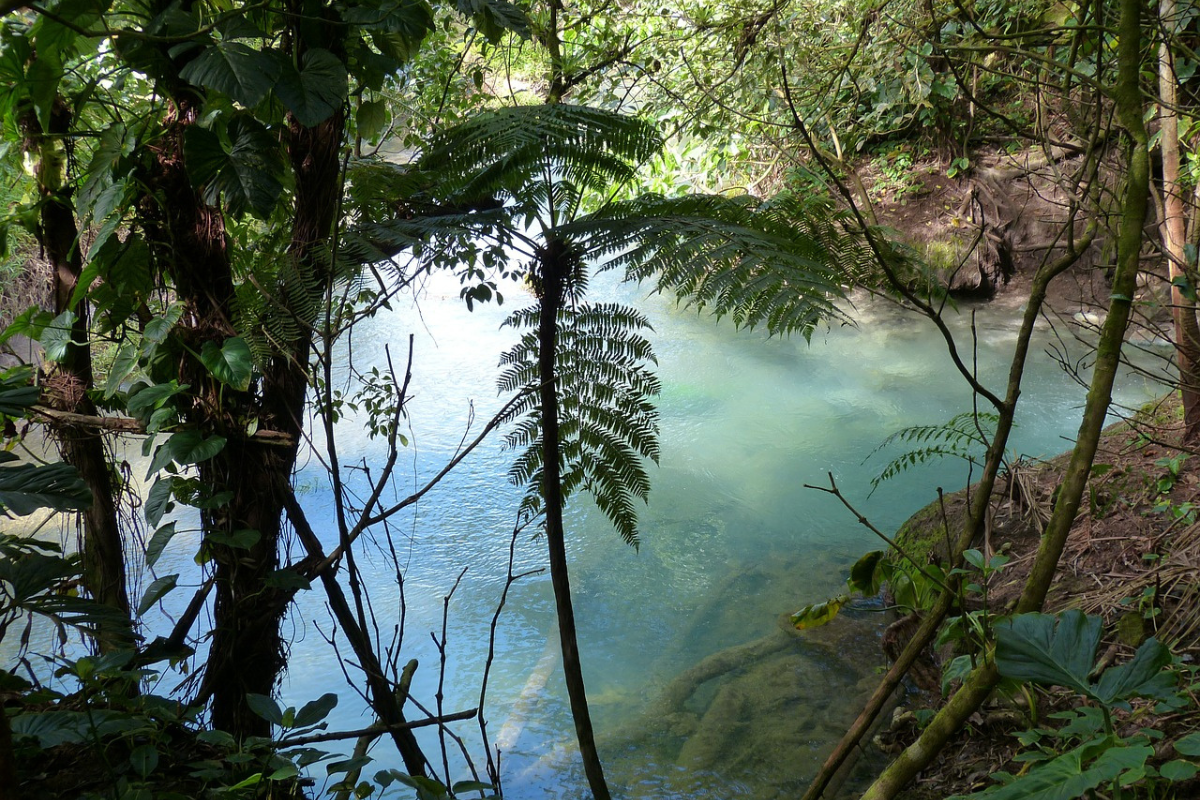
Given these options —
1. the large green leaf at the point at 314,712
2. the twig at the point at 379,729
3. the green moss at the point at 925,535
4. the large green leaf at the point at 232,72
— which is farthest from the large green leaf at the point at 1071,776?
the green moss at the point at 925,535

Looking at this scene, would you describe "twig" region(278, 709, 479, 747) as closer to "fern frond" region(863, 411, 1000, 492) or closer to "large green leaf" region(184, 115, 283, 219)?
"large green leaf" region(184, 115, 283, 219)

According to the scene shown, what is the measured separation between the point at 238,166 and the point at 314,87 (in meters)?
0.18

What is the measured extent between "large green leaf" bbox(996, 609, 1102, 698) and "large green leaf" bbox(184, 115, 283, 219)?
130 centimetres

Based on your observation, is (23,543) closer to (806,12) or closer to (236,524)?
(236,524)

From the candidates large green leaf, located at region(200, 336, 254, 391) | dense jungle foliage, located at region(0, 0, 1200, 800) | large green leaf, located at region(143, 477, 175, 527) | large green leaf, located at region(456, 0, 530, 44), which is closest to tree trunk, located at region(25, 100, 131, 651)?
dense jungle foliage, located at region(0, 0, 1200, 800)

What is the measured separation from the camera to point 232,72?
120 centimetres

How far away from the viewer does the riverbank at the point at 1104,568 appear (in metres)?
1.92

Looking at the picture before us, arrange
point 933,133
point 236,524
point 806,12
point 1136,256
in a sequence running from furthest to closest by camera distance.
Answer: point 933,133 < point 806,12 < point 236,524 < point 1136,256

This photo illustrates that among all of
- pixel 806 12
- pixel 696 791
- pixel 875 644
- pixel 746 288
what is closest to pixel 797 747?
pixel 696 791

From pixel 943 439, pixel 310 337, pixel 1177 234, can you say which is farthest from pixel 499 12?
pixel 943 439

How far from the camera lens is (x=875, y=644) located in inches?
121

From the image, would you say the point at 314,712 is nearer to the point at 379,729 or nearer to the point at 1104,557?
the point at 379,729

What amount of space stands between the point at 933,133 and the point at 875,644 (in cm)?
603

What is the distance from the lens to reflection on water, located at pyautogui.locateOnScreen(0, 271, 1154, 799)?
2754 mm
